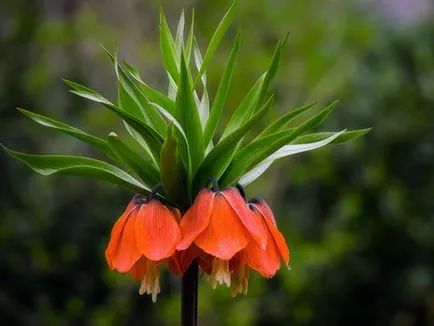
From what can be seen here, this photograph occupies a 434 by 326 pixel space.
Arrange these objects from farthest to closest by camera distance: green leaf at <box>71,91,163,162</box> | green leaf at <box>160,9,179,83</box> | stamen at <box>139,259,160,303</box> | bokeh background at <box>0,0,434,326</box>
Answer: bokeh background at <box>0,0,434,326</box>
green leaf at <box>160,9,179,83</box>
stamen at <box>139,259,160,303</box>
green leaf at <box>71,91,163,162</box>

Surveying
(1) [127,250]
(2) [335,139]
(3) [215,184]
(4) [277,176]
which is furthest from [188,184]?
(4) [277,176]

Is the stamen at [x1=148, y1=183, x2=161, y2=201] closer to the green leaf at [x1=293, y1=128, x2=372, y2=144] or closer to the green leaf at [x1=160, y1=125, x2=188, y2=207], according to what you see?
the green leaf at [x1=160, y1=125, x2=188, y2=207]

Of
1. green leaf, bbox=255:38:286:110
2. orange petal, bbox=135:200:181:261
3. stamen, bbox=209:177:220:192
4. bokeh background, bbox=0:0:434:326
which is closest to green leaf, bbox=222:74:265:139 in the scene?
green leaf, bbox=255:38:286:110

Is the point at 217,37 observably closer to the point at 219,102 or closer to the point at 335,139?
the point at 219,102

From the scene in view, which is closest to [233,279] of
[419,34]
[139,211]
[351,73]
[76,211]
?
[139,211]

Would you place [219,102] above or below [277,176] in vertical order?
below

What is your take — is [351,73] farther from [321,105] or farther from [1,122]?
[1,122]
